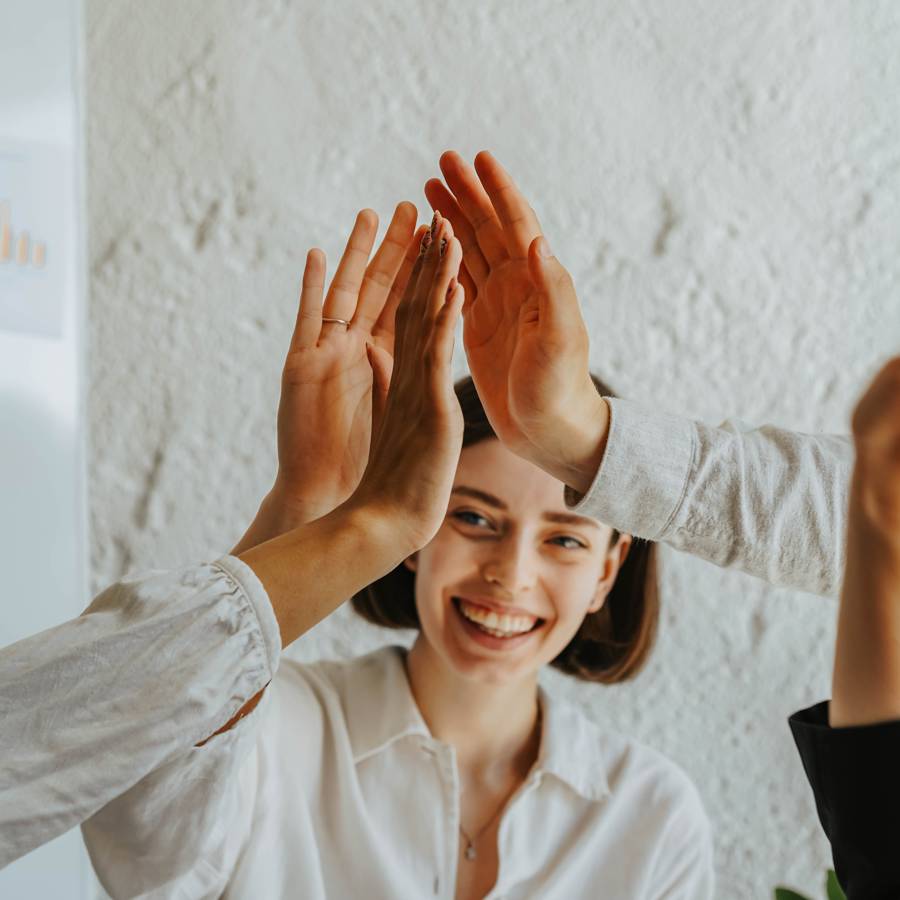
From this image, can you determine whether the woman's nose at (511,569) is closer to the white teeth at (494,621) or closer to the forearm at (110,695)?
the white teeth at (494,621)

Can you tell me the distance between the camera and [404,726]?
50.3 inches

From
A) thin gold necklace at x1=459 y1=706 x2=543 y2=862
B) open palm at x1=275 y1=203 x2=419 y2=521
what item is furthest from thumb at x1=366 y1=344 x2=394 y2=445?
thin gold necklace at x1=459 y1=706 x2=543 y2=862

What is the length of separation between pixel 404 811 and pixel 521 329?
61 cm

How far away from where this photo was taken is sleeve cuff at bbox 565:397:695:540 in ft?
2.98

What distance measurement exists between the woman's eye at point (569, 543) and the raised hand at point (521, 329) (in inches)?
12.6

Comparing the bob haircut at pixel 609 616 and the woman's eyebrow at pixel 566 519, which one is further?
the bob haircut at pixel 609 616

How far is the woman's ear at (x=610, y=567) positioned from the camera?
132 centimetres

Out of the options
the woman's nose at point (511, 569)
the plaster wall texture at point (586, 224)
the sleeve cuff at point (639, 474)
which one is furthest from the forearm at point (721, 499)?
the plaster wall texture at point (586, 224)

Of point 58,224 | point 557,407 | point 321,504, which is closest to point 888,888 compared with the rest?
point 557,407

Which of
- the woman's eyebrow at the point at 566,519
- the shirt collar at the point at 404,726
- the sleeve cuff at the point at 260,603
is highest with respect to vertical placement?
the sleeve cuff at the point at 260,603

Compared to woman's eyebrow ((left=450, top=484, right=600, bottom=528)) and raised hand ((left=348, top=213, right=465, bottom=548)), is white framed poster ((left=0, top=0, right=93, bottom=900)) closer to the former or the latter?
woman's eyebrow ((left=450, top=484, right=600, bottom=528))

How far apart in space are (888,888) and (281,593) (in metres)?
0.36

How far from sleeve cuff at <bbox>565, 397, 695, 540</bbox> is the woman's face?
0.31m

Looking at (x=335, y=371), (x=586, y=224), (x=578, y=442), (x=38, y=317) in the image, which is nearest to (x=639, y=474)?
(x=578, y=442)
